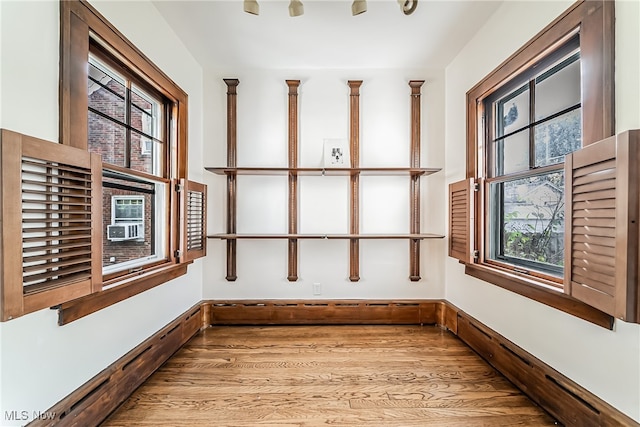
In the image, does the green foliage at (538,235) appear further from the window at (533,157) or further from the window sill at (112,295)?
the window sill at (112,295)

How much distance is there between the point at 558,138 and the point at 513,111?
513mm

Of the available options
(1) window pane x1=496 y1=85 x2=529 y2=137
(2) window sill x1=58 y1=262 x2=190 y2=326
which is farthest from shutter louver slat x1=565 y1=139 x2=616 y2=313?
(2) window sill x1=58 y1=262 x2=190 y2=326

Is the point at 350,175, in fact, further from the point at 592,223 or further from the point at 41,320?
the point at 41,320

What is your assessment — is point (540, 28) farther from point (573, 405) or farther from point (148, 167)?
point (148, 167)

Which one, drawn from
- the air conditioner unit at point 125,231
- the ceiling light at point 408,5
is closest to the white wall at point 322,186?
the air conditioner unit at point 125,231

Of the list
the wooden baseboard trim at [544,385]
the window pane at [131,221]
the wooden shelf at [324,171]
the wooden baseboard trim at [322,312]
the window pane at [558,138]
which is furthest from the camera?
the wooden baseboard trim at [322,312]

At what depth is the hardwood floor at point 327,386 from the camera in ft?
5.21

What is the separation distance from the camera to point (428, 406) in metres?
1.68

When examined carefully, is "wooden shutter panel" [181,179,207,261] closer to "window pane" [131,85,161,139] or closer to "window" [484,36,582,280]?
"window pane" [131,85,161,139]

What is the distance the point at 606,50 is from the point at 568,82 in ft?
1.15

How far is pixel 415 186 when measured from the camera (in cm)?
287

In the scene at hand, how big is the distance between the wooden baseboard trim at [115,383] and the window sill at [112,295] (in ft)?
1.19

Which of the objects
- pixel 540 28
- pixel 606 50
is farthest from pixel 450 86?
pixel 606 50

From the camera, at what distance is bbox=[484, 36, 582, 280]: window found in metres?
1.64
